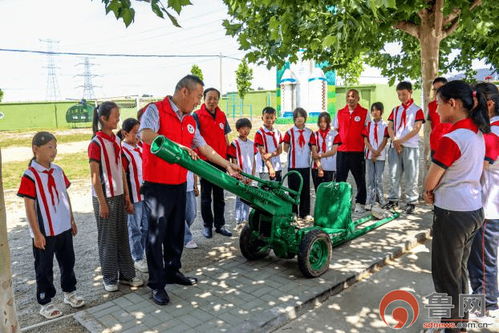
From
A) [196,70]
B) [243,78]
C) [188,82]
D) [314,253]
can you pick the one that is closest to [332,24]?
[188,82]

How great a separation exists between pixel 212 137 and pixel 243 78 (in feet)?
103

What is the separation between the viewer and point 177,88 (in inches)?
152

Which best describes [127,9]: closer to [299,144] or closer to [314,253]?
[314,253]

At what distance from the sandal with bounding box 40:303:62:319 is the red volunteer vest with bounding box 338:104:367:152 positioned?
501cm

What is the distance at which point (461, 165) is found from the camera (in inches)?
113

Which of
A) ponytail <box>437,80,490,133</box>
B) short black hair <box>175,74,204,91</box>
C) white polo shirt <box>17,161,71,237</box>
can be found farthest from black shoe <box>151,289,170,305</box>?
ponytail <box>437,80,490,133</box>

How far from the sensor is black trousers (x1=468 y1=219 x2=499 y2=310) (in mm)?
3371

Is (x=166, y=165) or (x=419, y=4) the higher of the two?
(x=419, y=4)

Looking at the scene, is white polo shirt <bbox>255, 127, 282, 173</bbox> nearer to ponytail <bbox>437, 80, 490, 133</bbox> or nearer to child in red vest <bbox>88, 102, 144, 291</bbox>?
child in red vest <bbox>88, 102, 144, 291</bbox>

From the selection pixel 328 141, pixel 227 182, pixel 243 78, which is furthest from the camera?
pixel 243 78

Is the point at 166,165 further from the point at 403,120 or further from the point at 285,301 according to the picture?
the point at 403,120

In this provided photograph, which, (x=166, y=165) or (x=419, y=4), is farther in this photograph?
(x=419, y=4)

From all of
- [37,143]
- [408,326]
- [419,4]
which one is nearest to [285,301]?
[408,326]

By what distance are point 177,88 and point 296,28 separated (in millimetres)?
3028
